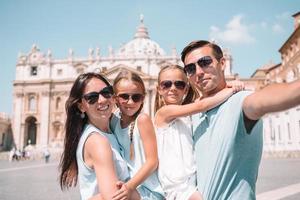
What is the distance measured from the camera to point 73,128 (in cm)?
219

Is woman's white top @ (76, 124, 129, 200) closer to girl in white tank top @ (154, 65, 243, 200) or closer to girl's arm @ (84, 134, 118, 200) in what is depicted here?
girl's arm @ (84, 134, 118, 200)

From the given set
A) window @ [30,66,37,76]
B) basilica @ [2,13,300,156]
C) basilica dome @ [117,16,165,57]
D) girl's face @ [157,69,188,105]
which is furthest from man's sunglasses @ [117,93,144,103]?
basilica dome @ [117,16,165,57]

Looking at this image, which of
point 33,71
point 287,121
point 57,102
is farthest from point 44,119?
point 287,121

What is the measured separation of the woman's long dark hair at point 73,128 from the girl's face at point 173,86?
51 cm

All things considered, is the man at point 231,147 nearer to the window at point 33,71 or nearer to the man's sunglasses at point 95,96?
the man's sunglasses at point 95,96

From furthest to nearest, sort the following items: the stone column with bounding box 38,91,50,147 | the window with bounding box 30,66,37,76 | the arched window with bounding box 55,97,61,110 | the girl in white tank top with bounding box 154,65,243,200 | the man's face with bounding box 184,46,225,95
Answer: the window with bounding box 30,66,37,76, the arched window with bounding box 55,97,61,110, the stone column with bounding box 38,91,50,147, the girl in white tank top with bounding box 154,65,243,200, the man's face with bounding box 184,46,225,95

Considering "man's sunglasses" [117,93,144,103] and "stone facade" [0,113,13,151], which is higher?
"stone facade" [0,113,13,151]

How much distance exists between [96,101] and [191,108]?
67 centimetres

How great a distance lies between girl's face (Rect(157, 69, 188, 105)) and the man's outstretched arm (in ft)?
3.34

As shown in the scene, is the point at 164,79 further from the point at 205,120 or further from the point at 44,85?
the point at 44,85

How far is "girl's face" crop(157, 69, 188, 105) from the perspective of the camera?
2471 millimetres

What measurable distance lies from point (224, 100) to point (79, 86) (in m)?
1.05

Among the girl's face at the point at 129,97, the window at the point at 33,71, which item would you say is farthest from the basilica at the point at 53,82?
the girl's face at the point at 129,97

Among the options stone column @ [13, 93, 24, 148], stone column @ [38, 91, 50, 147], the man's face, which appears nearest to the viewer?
the man's face
